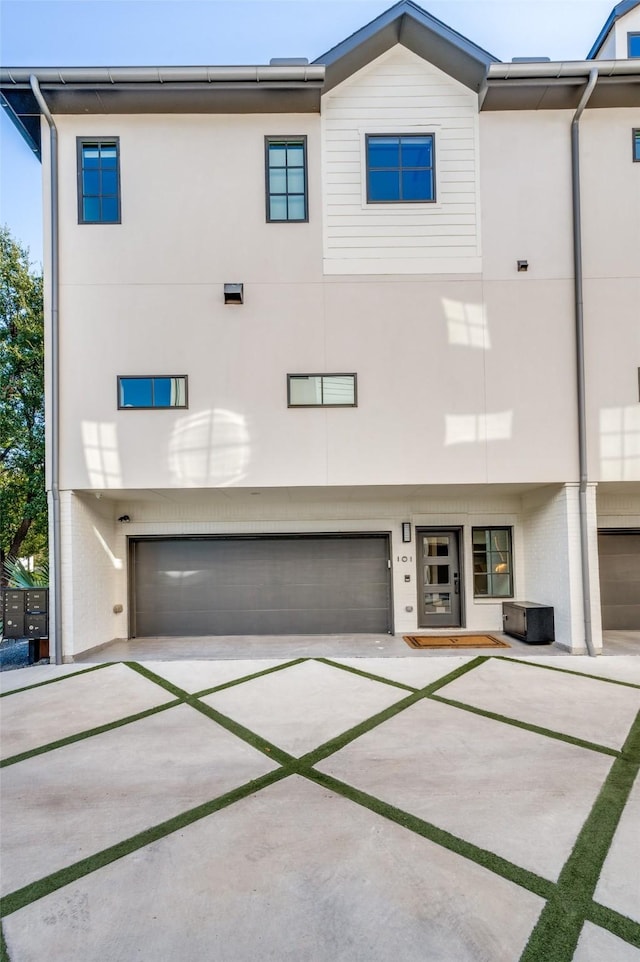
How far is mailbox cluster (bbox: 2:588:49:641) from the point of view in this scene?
6590 mm

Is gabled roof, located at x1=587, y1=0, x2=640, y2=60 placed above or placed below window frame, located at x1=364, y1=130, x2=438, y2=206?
above

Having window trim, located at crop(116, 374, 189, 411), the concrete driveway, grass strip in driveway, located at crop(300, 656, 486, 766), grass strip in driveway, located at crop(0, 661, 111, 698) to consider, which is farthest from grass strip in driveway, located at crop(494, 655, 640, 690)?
window trim, located at crop(116, 374, 189, 411)

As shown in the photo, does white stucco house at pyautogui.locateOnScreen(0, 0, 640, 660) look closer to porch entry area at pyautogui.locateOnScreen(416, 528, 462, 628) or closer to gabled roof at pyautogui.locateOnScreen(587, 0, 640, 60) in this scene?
gabled roof at pyautogui.locateOnScreen(587, 0, 640, 60)

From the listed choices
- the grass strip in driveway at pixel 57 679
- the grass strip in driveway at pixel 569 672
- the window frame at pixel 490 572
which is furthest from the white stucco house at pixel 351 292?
the window frame at pixel 490 572

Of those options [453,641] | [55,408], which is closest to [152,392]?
[55,408]

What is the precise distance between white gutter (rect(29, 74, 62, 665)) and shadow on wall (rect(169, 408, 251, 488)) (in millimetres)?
1578

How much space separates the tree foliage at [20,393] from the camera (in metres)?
11.3

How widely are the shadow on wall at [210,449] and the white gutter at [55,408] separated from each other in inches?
62.1

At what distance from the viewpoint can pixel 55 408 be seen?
651cm

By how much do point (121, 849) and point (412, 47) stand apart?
945 centimetres

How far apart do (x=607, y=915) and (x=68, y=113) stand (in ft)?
31.7

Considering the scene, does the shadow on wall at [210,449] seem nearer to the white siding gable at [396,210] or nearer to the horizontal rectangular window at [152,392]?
the horizontal rectangular window at [152,392]

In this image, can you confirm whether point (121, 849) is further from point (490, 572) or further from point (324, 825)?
point (490, 572)

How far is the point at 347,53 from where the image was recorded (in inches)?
248
